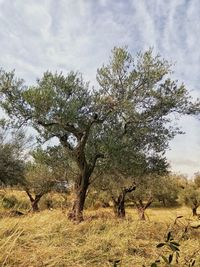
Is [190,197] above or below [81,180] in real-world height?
above

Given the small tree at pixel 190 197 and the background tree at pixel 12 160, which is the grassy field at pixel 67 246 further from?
the small tree at pixel 190 197

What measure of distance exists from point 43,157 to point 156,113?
278 inches

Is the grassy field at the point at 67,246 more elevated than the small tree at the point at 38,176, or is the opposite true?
the small tree at the point at 38,176

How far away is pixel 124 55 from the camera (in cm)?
1855

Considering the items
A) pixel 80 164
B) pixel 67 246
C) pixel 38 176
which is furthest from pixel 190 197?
pixel 67 246

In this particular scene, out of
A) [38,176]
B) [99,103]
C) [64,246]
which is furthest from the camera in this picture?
[38,176]

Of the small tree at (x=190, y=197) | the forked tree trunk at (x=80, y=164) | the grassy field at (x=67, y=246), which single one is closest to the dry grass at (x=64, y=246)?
the grassy field at (x=67, y=246)

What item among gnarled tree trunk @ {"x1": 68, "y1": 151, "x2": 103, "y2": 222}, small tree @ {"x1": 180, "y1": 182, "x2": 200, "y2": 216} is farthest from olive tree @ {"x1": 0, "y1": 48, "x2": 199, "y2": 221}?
small tree @ {"x1": 180, "y1": 182, "x2": 200, "y2": 216}

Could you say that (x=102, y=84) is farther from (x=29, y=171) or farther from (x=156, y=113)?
(x=29, y=171)

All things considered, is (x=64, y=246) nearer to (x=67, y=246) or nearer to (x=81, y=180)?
(x=67, y=246)

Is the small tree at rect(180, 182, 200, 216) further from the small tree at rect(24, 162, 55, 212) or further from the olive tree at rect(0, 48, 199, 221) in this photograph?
the olive tree at rect(0, 48, 199, 221)

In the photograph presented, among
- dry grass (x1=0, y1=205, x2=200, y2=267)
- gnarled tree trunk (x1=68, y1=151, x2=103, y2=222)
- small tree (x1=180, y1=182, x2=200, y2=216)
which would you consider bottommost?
dry grass (x1=0, y1=205, x2=200, y2=267)

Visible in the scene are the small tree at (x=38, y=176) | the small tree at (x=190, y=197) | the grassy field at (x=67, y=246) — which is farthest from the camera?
the small tree at (x=190, y=197)

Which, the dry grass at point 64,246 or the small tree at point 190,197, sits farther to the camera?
the small tree at point 190,197
